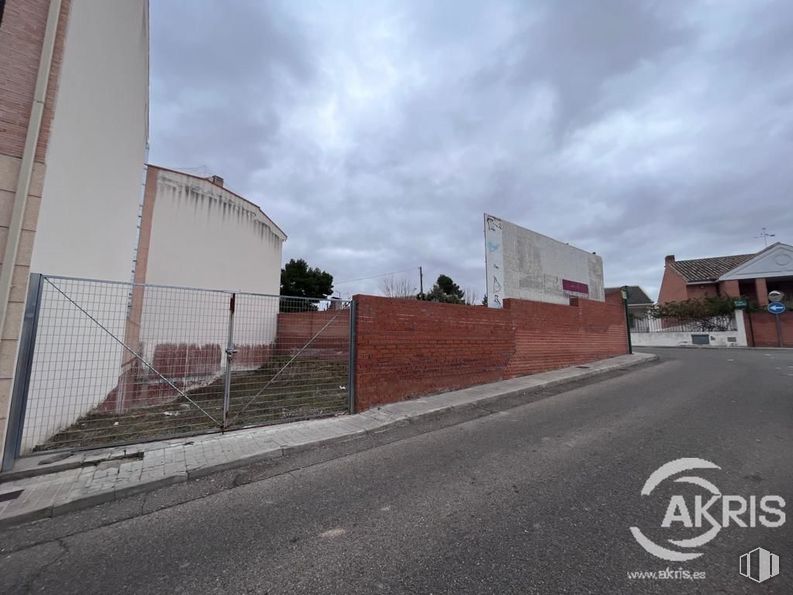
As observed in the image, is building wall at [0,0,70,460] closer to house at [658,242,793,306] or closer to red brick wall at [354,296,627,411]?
red brick wall at [354,296,627,411]

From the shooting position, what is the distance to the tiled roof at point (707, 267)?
2659 centimetres

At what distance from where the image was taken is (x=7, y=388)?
3752 millimetres

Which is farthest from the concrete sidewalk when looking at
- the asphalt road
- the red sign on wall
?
the red sign on wall

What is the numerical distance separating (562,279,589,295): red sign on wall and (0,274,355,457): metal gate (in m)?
10.3

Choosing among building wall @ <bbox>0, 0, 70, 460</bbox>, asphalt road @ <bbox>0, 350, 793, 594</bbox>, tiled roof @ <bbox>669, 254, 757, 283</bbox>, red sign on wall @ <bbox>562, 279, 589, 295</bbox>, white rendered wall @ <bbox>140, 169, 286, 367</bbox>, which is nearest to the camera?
asphalt road @ <bbox>0, 350, 793, 594</bbox>

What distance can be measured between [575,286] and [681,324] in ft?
50.8

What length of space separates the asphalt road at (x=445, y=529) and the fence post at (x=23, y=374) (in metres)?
1.42

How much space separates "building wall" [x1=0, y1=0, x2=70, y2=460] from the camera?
3783 millimetres

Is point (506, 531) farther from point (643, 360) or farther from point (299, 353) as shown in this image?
point (643, 360)

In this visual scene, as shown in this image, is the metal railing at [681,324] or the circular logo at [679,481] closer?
the circular logo at [679,481]

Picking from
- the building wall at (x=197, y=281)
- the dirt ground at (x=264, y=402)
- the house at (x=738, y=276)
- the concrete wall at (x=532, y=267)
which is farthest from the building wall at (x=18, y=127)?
the house at (x=738, y=276)

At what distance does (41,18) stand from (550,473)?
7.74 meters

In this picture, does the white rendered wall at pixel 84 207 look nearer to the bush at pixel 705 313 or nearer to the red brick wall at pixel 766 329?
the bush at pixel 705 313

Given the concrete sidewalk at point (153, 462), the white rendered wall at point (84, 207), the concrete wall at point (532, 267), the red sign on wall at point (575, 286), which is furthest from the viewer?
the red sign on wall at point (575, 286)
